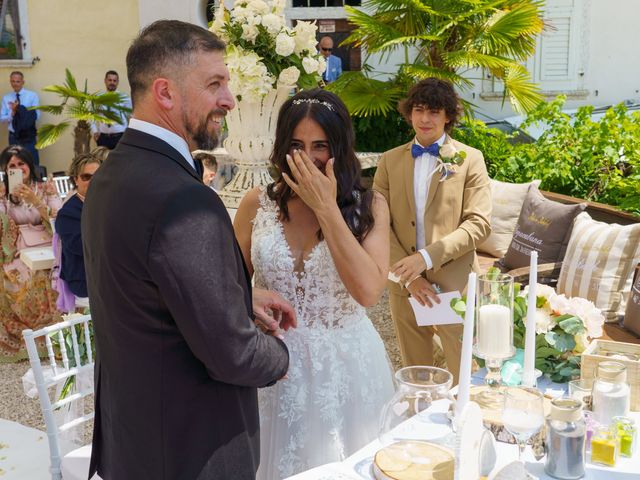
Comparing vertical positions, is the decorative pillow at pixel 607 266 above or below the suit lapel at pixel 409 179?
below

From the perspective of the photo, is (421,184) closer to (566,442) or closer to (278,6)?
(278,6)

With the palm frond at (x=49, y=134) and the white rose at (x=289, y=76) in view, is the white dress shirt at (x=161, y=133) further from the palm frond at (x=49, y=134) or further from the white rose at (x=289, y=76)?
the palm frond at (x=49, y=134)

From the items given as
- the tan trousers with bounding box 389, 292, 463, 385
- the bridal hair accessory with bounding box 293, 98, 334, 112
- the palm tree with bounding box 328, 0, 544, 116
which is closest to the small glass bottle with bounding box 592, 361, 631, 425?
the bridal hair accessory with bounding box 293, 98, 334, 112

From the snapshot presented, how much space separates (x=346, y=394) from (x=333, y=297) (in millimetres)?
331

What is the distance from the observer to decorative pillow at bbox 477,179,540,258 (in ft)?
17.3

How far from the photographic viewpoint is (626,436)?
1.83 m

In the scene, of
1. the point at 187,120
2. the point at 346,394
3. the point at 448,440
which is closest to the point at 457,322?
the point at 346,394

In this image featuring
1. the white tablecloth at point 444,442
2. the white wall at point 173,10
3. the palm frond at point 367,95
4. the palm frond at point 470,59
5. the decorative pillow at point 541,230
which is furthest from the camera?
the white wall at point 173,10

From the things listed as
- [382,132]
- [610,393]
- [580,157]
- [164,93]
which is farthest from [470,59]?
[164,93]

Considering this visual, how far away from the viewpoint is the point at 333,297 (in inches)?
96.3

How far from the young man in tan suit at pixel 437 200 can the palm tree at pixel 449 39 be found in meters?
3.24

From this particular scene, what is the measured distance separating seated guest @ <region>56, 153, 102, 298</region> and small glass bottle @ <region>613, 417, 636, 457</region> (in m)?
3.21

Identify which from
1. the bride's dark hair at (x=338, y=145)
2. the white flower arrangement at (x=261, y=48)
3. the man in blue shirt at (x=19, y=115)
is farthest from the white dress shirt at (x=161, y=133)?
the man in blue shirt at (x=19, y=115)

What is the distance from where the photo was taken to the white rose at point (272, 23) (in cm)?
326
